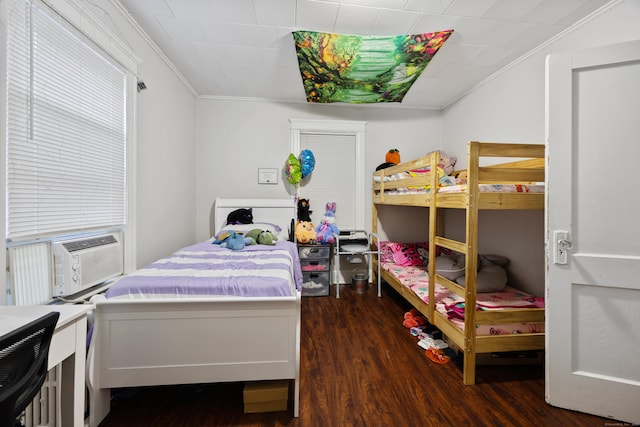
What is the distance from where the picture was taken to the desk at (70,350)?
0.93 m

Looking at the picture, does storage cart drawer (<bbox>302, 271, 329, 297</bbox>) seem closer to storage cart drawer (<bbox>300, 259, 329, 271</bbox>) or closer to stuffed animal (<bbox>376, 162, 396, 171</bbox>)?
storage cart drawer (<bbox>300, 259, 329, 271</bbox>)

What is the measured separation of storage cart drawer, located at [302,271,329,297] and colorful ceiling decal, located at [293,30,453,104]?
2.11 meters

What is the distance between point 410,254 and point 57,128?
340cm

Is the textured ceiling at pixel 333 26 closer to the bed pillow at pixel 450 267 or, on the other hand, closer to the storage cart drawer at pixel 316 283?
Result: the bed pillow at pixel 450 267

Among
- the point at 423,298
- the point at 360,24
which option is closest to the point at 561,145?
the point at 423,298

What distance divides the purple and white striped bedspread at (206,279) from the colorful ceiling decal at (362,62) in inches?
69.7

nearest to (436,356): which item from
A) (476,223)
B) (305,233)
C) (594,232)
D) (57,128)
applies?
(476,223)

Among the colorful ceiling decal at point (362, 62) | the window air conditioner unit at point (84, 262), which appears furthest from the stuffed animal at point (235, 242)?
the colorful ceiling decal at point (362, 62)

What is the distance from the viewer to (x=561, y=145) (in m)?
1.44

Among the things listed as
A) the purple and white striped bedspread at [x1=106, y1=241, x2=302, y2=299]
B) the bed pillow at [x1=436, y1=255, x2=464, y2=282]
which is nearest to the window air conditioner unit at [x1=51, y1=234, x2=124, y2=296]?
the purple and white striped bedspread at [x1=106, y1=241, x2=302, y2=299]

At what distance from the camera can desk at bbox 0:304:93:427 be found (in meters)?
0.93

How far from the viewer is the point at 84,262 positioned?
1475 millimetres

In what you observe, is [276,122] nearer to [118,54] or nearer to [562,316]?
[118,54]

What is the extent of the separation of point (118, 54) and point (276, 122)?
1886mm
